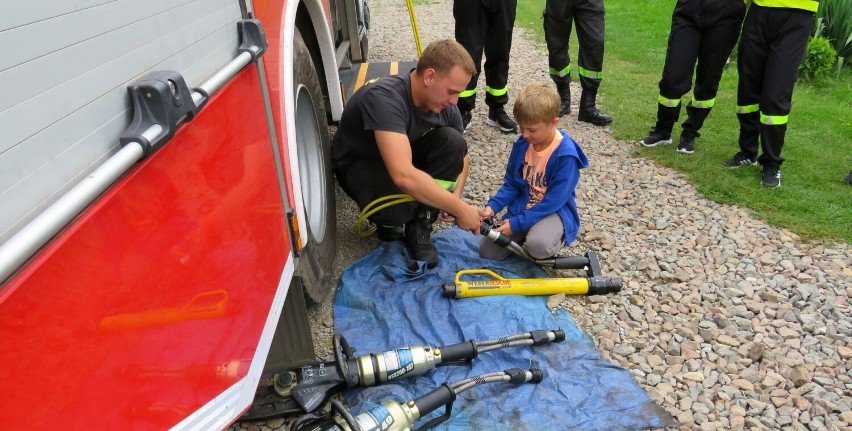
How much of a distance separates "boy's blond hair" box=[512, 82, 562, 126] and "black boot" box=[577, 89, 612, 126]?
2.67 metres

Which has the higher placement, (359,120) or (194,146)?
(194,146)

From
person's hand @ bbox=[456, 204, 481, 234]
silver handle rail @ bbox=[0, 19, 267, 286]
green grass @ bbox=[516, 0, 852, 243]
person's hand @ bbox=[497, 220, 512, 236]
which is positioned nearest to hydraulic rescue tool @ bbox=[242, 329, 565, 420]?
person's hand @ bbox=[456, 204, 481, 234]

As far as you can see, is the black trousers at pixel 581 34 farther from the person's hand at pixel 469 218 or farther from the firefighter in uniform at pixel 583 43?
the person's hand at pixel 469 218

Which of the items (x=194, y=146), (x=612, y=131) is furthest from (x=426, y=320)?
(x=612, y=131)

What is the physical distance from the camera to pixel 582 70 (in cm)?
530

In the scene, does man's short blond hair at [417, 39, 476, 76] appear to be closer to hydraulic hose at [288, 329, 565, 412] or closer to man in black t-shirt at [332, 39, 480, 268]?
man in black t-shirt at [332, 39, 480, 268]

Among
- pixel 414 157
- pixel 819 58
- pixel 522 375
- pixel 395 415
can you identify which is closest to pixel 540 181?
pixel 414 157

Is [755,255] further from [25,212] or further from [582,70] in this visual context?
[25,212]

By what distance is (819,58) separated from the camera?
6223 millimetres

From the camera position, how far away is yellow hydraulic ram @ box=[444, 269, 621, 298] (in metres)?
2.95

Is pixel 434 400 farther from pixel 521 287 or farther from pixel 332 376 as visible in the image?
pixel 521 287

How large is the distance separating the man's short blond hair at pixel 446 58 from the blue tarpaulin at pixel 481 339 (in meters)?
1.08

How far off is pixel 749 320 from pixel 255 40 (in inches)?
105

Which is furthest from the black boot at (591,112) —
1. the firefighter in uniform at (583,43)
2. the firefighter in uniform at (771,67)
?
the firefighter in uniform at (771,67)
